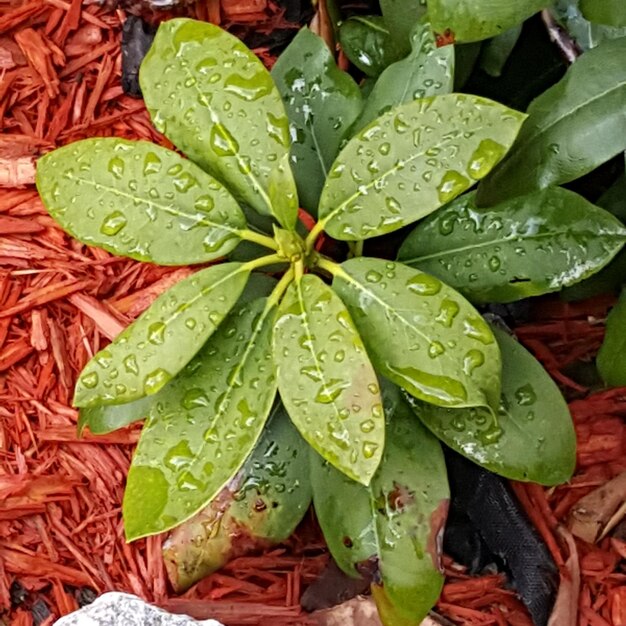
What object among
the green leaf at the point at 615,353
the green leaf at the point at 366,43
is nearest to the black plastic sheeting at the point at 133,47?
the green leaf at the point at 366,43

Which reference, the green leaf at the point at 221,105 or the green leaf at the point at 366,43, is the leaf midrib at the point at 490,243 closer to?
the green leaf at the point at 221,105

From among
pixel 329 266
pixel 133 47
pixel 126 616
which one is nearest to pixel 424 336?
pixel 329 266

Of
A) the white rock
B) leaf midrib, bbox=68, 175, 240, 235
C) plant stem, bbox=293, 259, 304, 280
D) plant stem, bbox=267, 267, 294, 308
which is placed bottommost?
the white rock

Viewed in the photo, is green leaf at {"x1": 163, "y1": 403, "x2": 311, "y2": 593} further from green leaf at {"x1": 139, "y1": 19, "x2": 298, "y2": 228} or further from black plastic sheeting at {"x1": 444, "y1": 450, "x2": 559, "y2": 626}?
green leaf at {"x1": 139, "y1": 19, "x2": 298, "y2": 228}

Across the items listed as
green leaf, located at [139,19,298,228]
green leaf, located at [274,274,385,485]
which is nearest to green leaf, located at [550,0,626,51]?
green leaf, located at [139,19,298,228]

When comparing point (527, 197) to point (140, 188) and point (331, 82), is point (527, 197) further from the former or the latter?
point (140, 188)

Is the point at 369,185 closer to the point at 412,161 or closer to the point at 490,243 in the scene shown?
the point at 412,161
